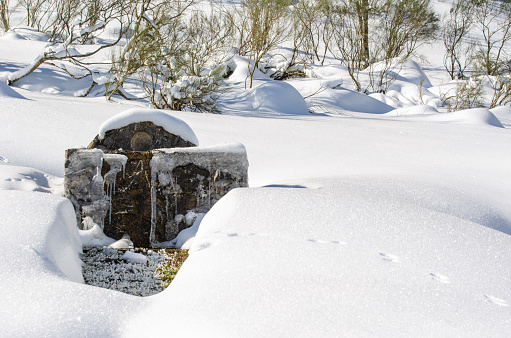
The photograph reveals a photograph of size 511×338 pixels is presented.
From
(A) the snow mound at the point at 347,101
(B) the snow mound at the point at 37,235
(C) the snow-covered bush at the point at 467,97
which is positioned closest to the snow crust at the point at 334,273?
(B) the snow mound at the point at 37,235

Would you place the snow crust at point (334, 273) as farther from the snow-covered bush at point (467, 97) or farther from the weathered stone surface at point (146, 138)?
the snow-covered bush at point (467, 97)

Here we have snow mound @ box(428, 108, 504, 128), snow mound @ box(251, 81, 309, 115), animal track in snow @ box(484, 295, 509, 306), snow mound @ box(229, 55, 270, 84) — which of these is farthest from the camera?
snow mound @ box(229, 55, 270, 84)

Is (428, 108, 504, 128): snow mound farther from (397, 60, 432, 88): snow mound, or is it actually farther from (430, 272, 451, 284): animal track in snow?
A: (397, 60, 432, 88): snow mound

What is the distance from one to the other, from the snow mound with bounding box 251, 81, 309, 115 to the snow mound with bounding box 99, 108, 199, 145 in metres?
2.88

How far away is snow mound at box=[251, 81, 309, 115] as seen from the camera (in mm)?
5746

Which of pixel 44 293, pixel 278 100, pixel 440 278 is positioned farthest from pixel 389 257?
pixel 278 100

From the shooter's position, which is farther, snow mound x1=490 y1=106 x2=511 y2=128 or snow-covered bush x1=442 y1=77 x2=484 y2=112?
snow-covered bush x1=442 y1=77 x2=484 y2=112

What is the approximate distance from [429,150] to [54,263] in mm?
3094

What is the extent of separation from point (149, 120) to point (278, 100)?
3.26m

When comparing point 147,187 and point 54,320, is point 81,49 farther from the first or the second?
point 54,320

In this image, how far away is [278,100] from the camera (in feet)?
19.3

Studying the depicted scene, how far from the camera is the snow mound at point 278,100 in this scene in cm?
575

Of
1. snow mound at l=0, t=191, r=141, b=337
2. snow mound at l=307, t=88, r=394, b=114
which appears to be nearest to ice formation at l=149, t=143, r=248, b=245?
snow mound at l=0, t=191, r=141, b=337

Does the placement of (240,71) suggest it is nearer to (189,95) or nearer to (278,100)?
(278,100)
